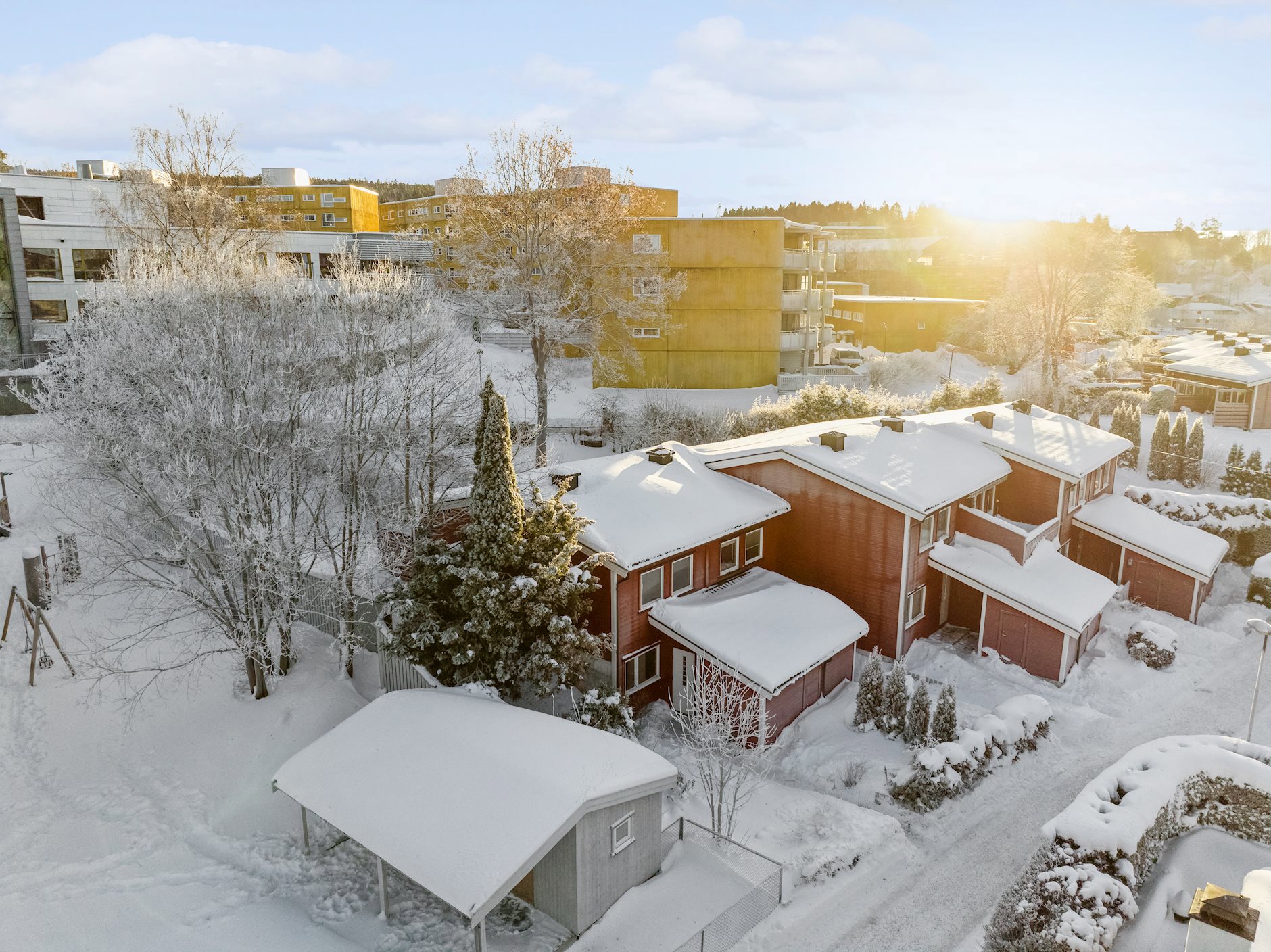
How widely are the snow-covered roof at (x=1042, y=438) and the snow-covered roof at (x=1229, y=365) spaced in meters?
19.3

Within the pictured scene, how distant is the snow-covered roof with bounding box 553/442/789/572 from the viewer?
21500 millimetres

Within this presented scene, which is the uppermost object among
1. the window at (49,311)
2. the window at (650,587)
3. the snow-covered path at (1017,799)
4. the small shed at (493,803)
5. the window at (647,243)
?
the window at (647,243)

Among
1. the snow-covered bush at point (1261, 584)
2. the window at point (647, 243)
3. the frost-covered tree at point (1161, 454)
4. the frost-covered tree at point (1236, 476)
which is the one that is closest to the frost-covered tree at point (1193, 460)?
the frost-covered tree at point (1161, 454)

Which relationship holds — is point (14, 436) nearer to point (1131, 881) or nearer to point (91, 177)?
point (91, 177)

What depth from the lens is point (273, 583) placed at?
22.7 metres

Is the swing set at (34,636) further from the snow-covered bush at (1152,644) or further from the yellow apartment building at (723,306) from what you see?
the yellow apartment building at (723,306)

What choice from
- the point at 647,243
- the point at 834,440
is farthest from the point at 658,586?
the point at 647,243

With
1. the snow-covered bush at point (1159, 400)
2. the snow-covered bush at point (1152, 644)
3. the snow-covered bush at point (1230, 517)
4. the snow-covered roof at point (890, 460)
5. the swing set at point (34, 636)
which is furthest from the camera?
the snow-covered bush at point (1159, 400)

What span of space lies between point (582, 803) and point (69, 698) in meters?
15.9

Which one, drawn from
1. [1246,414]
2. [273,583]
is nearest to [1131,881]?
[273,583]

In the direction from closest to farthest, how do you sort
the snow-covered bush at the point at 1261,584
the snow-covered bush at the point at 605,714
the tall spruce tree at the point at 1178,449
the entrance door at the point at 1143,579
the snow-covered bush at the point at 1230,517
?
the snow-covered bush at the point at 605,714 → the entrance door at the point at 1143,579 → the snow-covered bush at the point at 1261,584 → the snow-covered bush at the point at 1230,517 → the tall spruce tree at the point at 1178,449

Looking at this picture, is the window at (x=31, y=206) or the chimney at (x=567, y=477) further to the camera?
the window at (x=31, y=206)

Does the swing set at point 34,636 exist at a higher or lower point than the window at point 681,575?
lower

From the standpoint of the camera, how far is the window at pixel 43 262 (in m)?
51.3
